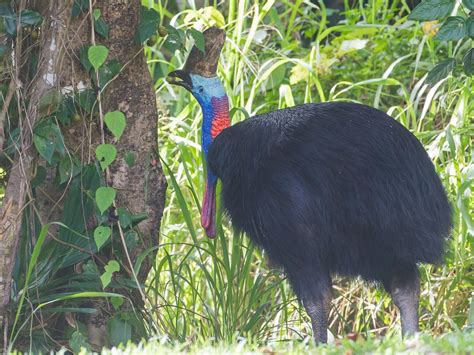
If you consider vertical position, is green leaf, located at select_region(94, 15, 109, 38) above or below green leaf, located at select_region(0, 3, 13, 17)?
below

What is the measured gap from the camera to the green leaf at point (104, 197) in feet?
11.3

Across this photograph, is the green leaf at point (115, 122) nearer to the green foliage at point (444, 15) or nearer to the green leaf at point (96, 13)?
the green leaf at point (96, 13)

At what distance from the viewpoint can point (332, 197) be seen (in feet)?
11.2

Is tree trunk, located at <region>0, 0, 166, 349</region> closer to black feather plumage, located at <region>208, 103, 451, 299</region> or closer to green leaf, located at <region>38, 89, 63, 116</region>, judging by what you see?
green leaf, located at <region>38, 89, 63, 116</region>

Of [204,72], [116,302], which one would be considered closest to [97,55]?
[204,72]

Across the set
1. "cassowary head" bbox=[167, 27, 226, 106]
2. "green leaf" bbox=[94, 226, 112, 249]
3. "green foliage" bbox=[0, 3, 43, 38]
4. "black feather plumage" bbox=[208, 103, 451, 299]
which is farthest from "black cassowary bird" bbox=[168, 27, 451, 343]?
"green foliage" bbox=[0, 3, 43, 38]

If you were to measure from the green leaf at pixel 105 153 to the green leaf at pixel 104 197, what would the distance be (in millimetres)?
89

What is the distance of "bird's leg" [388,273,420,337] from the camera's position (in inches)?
142

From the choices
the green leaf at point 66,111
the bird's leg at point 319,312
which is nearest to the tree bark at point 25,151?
the green leaf at point 66,111

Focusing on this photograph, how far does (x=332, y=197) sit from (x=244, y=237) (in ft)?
3.59

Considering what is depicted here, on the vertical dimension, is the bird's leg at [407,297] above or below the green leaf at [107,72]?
below

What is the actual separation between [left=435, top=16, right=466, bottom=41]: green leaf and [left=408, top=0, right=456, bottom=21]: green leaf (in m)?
0.06

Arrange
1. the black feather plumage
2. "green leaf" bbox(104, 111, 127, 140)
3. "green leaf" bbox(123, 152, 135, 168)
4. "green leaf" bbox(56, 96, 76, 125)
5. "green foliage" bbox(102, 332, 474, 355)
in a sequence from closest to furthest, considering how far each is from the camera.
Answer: "green foliage" bbox(102, 332, 474, 355), the black feather plumage, "green leaf" bbox(104, 111, 127, 140), "green leaf" bbox(56, 96, 76, 125), "green leaf" bbox(123, 152, 135, 168)

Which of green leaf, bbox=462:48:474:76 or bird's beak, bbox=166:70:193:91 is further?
bird's beak, bbox=166:70:193:91
